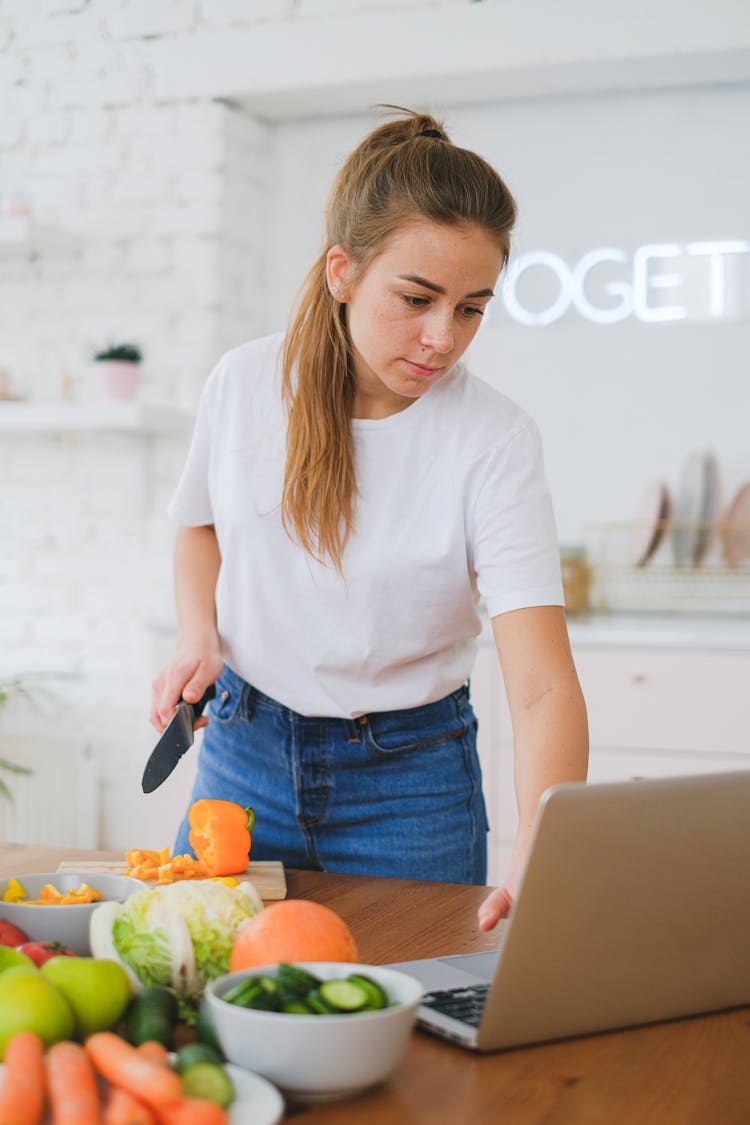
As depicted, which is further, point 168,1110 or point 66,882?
point 66,882

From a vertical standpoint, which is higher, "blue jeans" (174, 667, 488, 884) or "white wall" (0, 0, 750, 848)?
"white wall" (0, 0, 750, 848)

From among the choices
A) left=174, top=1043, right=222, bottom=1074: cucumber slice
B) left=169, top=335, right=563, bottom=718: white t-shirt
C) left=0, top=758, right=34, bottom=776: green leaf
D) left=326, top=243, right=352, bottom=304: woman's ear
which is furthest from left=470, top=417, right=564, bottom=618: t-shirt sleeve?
left=0, top=758, right=34, bottom=776: green leaf

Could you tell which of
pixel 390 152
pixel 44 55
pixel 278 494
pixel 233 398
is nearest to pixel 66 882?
pixel 278 494

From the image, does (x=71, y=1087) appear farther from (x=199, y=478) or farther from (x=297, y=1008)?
(x=199, y=478)

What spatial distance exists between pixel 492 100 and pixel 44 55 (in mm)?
1382

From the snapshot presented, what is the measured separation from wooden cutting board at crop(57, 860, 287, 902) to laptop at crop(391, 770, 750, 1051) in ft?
1.23

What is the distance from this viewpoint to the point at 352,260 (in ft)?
5.03

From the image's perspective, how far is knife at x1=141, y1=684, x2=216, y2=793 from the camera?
1546 mm

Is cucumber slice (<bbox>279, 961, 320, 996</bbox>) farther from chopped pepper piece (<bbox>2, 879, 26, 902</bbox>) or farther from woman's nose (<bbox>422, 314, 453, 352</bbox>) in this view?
woman's nose (<bbox>422, 314, 453, 352</bbox>)

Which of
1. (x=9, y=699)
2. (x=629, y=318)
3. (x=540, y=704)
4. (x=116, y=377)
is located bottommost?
(x=9, y=699)

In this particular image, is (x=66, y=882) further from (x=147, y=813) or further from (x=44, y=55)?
(x=44, y=55)

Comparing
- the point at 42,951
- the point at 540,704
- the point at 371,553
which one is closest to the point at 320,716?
the point at 371,553

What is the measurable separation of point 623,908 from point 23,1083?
45cm

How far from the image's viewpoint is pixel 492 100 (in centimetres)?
382
